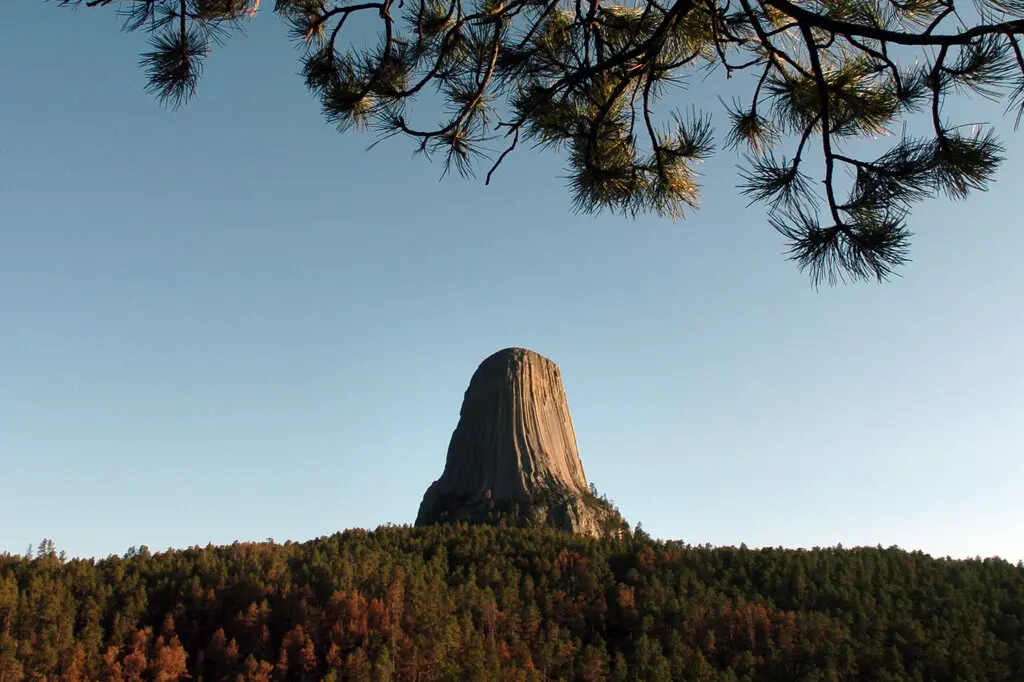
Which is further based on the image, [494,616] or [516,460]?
[516,460]

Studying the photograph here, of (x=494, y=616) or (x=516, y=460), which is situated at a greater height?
(x=516, y=460)

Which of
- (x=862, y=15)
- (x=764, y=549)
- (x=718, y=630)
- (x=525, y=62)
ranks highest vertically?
(x=525, y=62)

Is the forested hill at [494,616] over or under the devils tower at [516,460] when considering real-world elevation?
under

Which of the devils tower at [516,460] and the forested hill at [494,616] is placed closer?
the forested hill at [494,616]

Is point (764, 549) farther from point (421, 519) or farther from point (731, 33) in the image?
point (731, 33)

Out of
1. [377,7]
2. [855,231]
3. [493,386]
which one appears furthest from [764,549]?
[377,7]
